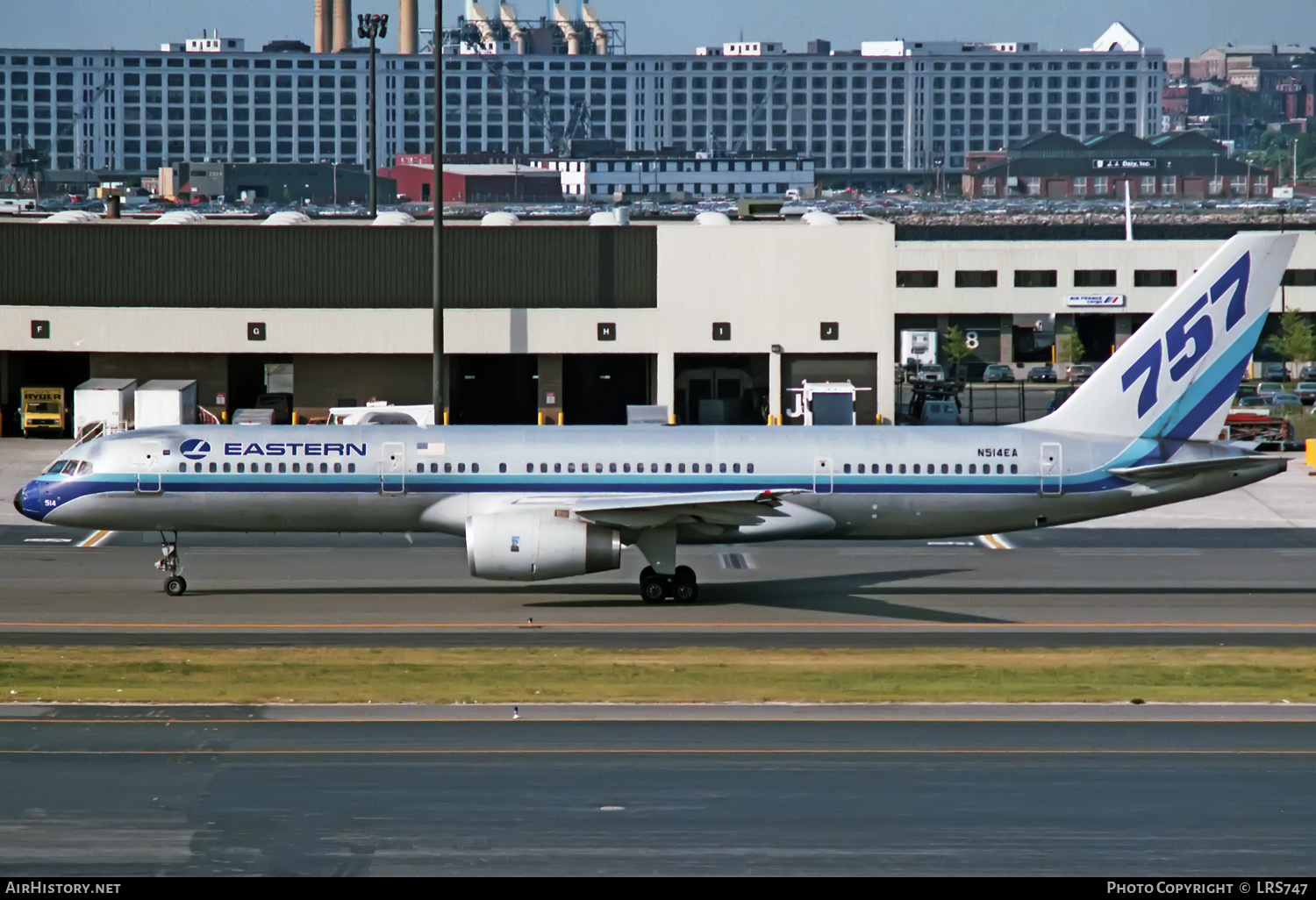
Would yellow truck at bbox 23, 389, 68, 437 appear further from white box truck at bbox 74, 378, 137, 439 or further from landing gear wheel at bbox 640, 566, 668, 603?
landing gear wheel at bbox 640, 566, 668, 603

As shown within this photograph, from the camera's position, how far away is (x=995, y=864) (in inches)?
769

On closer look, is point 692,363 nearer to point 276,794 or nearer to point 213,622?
point 213,622

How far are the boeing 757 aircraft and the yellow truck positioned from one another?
1345 inches

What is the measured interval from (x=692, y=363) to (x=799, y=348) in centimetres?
507

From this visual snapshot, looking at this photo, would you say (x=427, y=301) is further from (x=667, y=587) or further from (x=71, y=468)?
(x=667, y=587)

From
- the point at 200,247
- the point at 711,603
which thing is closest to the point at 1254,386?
the point at 200,247

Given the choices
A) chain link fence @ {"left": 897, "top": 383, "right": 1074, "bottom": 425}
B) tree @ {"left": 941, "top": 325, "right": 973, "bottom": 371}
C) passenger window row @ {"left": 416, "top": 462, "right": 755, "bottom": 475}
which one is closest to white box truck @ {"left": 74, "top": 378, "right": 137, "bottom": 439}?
chain link fence @ {"left": 897, "top": 383, "right": 1074, "bottom": 425}

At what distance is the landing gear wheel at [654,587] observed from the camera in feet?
127

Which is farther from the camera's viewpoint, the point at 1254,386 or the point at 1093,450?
the point at 1254,386

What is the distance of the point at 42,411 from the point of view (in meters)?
71.9

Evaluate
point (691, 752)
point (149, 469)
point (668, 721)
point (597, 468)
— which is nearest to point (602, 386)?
point (597, 468)

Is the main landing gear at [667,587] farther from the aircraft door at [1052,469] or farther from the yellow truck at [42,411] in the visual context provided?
the yellow truck at [42,411]

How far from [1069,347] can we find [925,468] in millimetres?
76974

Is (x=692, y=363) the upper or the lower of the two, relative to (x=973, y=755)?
upper
